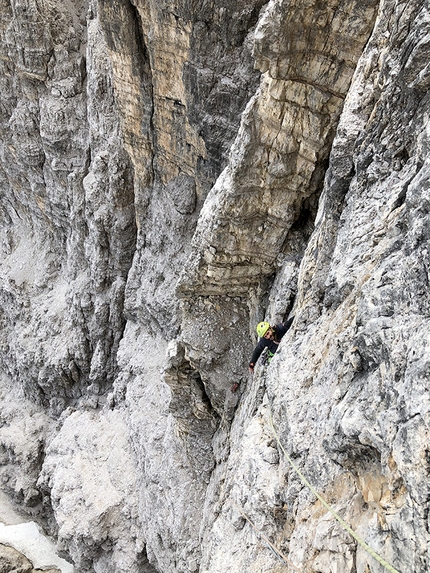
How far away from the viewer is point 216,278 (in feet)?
38.3

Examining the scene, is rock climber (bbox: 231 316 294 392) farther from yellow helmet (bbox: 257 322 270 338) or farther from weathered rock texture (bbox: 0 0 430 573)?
weathered rock texture (bbox: 0 0 430 573)

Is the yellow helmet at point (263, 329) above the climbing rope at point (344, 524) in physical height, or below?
above

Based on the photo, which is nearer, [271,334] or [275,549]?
[275,549]

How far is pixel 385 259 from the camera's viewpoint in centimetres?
514

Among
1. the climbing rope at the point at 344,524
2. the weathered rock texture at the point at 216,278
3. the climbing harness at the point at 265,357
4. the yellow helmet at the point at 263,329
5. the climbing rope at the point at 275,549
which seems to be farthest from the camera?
the climbing harness at the point at 265,357

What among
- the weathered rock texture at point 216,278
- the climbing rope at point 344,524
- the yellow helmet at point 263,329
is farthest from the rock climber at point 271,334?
the climbing rope at point 344,524

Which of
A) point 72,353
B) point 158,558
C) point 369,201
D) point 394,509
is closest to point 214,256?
point 369,201

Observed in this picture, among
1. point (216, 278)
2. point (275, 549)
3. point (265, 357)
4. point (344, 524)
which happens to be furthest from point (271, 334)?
point (344, 524)

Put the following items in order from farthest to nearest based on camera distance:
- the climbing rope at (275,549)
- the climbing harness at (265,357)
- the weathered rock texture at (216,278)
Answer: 1. the climbing harness at (265,357)
2. the climbing rope at (275,549)
3. the weathered rock texture at (216,278)

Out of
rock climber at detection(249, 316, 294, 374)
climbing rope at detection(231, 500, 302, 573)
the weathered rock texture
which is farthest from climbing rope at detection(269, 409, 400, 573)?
rock climber at detection(249, 316, 294, 374)

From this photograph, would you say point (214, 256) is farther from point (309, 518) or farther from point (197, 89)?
point (309, 518)

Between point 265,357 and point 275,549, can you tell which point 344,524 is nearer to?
point 275,549

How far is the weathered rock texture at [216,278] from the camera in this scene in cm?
473

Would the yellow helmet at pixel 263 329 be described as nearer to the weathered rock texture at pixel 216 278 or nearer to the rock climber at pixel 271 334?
the rock climber at pixel 271 334
